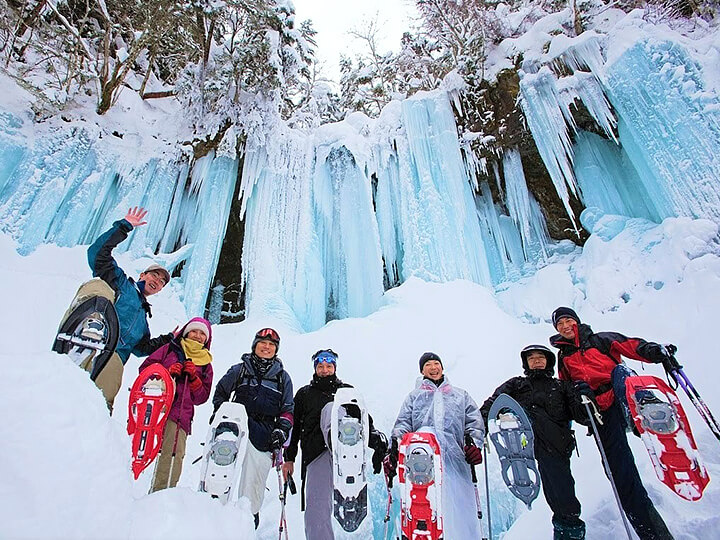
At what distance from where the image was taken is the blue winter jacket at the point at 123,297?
111 inches

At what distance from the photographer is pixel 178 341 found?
2906mm

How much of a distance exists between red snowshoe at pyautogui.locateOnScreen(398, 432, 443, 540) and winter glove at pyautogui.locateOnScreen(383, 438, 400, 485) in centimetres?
12

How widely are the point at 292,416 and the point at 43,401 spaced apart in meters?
1.67

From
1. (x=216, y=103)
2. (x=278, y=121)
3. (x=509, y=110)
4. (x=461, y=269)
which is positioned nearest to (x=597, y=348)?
(x=461, y=269)

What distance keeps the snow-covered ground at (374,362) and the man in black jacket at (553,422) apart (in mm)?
369

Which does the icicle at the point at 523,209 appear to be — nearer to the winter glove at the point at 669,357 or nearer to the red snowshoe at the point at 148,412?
the winter glove at the point at 669,357

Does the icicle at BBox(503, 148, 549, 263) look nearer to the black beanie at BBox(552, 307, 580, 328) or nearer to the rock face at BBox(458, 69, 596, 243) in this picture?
the rock face at BBox(458, 69, 596, 243)

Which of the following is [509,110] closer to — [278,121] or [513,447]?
[278,121]

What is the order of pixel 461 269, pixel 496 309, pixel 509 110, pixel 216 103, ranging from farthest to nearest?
pixel 216 103, pixel 509 110, pixel 461 269, pixel 496 309

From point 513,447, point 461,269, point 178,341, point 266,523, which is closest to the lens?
point 513,447

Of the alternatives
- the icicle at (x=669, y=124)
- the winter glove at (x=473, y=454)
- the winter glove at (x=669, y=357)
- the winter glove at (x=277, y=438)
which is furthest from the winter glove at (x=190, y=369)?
the icicle at (x=669, y=124)

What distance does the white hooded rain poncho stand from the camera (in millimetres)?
2621

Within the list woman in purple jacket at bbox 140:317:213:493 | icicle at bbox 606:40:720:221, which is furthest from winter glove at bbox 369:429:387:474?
icicle at bbox 606:40:720:221

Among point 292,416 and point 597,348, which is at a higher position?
point 597,348
